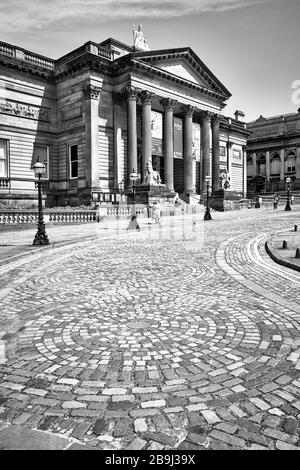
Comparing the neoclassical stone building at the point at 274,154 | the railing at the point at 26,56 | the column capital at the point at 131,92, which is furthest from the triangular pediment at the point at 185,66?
the neoclassical stone building at the point at 274,154

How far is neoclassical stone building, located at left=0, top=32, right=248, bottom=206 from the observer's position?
113 feet

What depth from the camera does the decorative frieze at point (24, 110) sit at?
3372cm

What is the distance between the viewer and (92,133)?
113 ft

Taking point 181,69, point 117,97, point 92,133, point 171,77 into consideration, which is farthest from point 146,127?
point 181,69

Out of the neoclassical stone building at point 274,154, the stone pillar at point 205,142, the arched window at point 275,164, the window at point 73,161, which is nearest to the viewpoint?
the window at point 73,161

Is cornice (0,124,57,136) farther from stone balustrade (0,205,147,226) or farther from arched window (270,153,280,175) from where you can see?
arched window (270,153,280,175)

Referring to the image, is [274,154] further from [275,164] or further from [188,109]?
[188,109]

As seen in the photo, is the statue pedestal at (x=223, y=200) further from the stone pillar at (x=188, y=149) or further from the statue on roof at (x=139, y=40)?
the statue on roof at (x=139, y=40)

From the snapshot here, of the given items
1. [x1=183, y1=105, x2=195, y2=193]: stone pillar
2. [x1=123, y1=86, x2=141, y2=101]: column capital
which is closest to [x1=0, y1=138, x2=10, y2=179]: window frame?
[x1=123, y1=86, x2=141, y2=101]: column capital

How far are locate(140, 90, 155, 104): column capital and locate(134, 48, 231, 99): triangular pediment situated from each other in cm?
293

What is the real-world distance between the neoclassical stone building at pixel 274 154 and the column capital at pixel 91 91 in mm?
43805

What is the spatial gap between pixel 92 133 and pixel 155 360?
3321cm

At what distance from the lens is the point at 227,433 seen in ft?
8.55

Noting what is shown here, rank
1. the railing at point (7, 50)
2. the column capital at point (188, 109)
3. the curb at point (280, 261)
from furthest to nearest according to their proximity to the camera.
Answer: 1. the column capital at point (188, 109)
2. the railing at point (7, 50)
3. the curb at point (280, 261)
